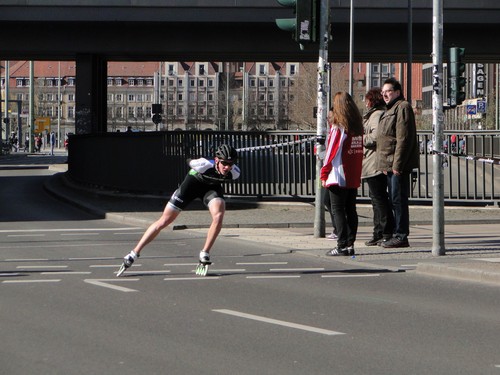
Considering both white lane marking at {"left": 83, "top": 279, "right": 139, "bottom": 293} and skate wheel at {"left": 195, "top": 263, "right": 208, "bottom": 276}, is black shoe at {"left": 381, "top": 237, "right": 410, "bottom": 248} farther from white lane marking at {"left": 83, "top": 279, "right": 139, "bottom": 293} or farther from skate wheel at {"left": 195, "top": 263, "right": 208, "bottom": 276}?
white lane marking at {"left": 83, "top": 279, "right": 139, "bottom": 293}

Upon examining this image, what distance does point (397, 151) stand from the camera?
15.0 metres

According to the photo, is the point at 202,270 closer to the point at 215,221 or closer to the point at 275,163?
the point at 215,221

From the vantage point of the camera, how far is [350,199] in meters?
14.6

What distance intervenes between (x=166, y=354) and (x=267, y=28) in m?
32.0

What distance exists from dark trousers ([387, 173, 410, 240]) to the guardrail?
407 centimetres

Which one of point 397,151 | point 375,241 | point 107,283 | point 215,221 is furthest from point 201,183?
point 375,241

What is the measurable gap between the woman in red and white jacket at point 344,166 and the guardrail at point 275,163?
4858 mm

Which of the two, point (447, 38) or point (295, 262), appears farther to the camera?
point (447, 38)

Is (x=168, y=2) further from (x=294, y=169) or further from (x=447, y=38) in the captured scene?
(x=294, y=169)

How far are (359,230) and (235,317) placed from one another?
962 cm

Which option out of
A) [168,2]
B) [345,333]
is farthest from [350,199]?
[168,2]

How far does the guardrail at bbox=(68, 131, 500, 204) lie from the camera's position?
21734mm

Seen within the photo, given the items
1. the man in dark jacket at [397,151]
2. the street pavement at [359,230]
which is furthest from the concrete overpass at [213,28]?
the man in dark jacket at [397,151]

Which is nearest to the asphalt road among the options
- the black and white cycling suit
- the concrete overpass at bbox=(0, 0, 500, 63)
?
the black and white cycling suit
